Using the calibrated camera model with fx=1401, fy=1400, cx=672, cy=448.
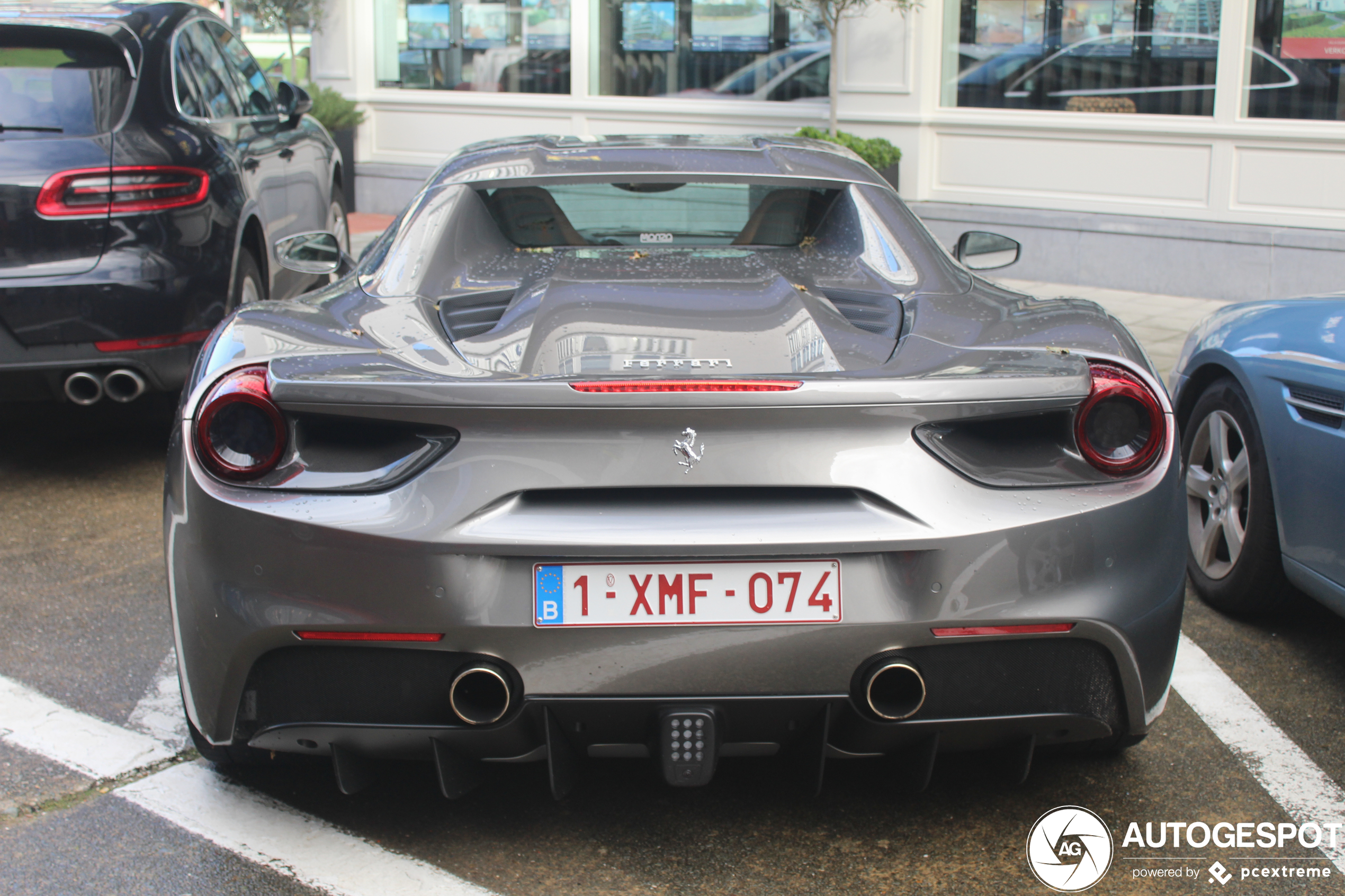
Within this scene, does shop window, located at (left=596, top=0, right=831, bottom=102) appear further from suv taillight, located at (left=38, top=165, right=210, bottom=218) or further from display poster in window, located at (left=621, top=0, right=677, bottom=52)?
suv taillight, located at (left=38, top=165, right=210, bottom=218)

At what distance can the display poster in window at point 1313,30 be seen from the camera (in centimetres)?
913

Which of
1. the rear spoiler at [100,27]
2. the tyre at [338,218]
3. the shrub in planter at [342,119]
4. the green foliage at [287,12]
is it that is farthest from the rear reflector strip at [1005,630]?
the green foliage at [287,12]

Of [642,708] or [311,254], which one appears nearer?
[642,708]

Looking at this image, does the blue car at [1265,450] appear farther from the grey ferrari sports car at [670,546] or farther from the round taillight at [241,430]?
the round taillight at [241,430]

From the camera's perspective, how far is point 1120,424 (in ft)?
8.11

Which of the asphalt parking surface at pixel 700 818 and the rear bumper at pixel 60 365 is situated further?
the rear bumper at pixel 60 365

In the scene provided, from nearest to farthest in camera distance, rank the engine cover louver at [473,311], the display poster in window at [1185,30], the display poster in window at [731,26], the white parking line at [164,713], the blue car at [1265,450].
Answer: the engine cover louver at [473,311] < the white parking line at [164,713] < the blue car at [1265,450] < the display poster in window at [1185,30] < the display poster in window at [731,26]

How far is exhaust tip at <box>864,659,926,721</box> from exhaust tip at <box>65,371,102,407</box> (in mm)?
3542

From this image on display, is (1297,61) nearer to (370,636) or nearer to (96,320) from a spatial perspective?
(96,320)

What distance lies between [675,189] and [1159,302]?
6638 mm

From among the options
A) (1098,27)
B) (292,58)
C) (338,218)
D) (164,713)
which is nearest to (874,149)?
(1098,27)

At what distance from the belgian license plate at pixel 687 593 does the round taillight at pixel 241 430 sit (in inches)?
20.5

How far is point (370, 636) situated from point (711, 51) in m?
10.7

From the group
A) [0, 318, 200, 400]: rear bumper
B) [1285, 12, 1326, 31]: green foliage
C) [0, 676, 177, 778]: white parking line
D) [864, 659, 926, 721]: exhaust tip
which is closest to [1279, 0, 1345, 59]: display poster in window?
[1285, 12, 1326, 31]: green foliage
